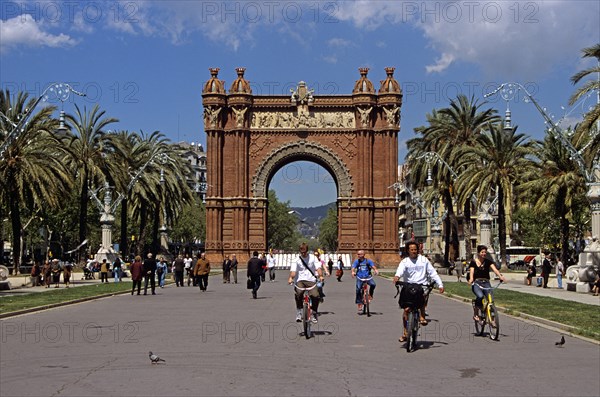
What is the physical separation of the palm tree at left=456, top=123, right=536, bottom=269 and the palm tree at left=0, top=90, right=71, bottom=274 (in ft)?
74.0

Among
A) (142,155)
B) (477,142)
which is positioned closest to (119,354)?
(477,142)

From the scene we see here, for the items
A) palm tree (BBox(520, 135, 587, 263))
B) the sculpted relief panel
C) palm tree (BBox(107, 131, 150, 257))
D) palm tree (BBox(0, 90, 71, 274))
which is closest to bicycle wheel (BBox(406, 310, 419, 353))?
palm tree (BBox(0, 90, 71, 274))

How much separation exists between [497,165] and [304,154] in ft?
85.1

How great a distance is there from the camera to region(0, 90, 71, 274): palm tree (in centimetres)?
3950

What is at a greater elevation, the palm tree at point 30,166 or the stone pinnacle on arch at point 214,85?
the stone pinnacle on arch at point 214,85

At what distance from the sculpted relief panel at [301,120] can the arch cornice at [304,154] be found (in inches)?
67.6

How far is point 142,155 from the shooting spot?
59812 millimetres

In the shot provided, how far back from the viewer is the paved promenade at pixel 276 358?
9461 mm

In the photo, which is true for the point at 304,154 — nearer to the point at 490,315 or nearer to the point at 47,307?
the point at 47,307

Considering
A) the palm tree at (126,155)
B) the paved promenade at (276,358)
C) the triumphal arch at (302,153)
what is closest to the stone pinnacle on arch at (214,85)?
the triumphal arch at (302,153)

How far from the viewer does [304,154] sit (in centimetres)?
7250

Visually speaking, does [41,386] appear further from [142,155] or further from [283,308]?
[142,155]

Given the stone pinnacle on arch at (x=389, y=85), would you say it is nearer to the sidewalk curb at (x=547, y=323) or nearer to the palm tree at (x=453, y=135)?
the palm tree at (x=453, y=135)

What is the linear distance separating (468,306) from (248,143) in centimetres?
4985
